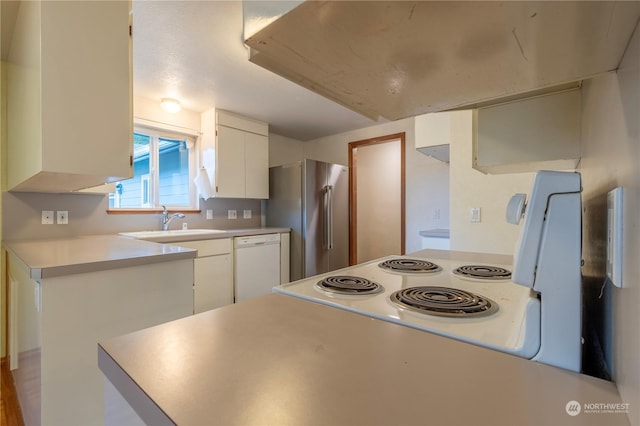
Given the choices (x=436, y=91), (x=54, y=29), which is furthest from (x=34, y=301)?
(x=436, y=91)

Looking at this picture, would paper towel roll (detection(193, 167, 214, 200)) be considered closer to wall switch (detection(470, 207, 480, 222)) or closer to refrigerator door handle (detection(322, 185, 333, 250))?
refrigerator door handle (detection(322, 185, 333, 250))

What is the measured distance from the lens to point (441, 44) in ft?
1.40

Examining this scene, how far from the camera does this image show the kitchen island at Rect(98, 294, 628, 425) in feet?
1.15

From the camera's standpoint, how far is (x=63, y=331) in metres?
1.13

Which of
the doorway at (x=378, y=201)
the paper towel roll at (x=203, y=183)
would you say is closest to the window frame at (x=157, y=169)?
the paper towel roll at (x=203, y=183)

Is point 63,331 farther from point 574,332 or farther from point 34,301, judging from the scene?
point 574,332

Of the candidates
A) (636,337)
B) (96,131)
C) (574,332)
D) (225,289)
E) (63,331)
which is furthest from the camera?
(225,289)

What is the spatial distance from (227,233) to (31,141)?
5.57 feet

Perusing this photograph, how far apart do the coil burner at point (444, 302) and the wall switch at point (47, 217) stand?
9.26 ft

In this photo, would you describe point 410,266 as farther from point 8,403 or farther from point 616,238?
point 8,403

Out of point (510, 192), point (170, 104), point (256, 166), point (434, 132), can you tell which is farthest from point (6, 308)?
point (510, 192)

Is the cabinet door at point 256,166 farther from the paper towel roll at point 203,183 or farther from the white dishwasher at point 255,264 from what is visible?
the white dishwasher at point 255,264

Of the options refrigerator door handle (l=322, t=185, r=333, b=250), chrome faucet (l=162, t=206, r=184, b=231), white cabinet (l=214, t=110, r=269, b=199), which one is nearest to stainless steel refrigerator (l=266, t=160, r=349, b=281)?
refrigerator door handle (l=322, t=185, r=333, b=250)

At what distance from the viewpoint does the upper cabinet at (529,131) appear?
0.94 metres
